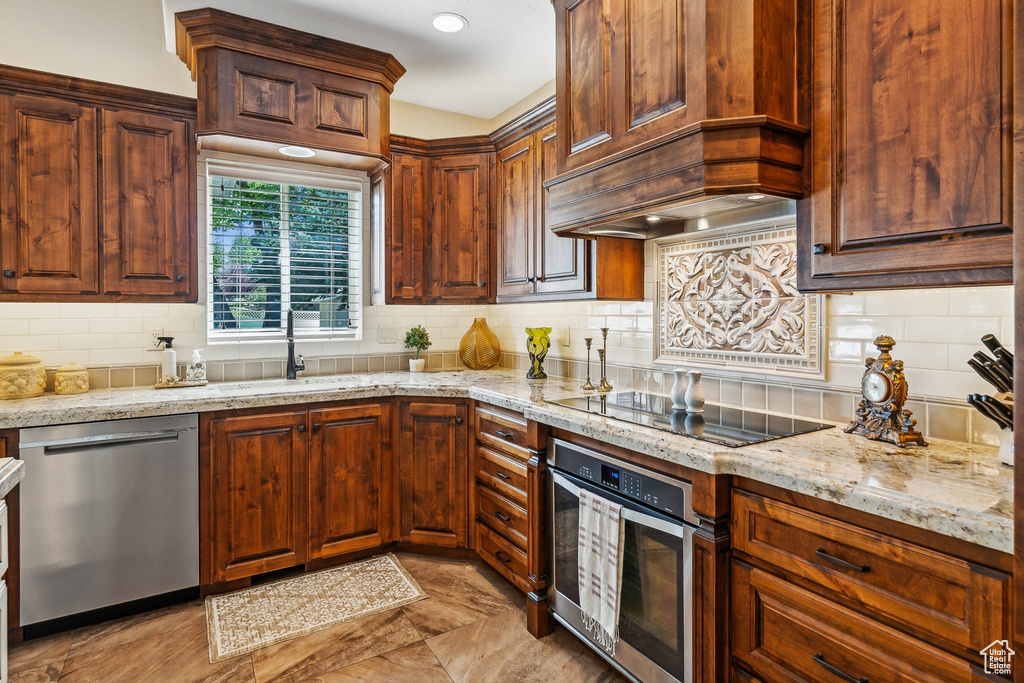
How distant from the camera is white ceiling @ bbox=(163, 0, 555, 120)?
2549mm

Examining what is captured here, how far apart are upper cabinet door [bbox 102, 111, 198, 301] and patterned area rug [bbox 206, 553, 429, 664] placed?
155 centimetres

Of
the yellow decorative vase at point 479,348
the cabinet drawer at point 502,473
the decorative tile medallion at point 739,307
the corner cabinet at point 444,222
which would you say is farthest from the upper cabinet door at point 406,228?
the decorative tile medallion at point 739,307

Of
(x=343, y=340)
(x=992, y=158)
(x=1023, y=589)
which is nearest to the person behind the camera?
(x=1023, y=589)

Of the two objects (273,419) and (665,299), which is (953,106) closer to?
(665,299)

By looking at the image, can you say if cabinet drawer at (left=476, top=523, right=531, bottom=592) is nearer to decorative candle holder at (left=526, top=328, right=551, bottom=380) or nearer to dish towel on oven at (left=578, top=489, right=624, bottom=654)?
dish towel on oven at (left=578, top=489, right=624, bottom=654)

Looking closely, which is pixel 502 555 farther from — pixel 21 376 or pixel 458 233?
pixel 21 376

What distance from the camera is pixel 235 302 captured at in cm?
320

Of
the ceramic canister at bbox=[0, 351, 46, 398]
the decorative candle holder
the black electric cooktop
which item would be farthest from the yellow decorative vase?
the ceramic canister at bbox=[0, 351, 46, 398]

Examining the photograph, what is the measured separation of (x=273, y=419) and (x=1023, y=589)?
2.71 metres

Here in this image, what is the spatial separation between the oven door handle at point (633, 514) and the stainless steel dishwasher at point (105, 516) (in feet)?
5.72

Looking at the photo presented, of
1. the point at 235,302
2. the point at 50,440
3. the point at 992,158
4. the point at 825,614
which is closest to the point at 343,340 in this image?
the point at 235,302

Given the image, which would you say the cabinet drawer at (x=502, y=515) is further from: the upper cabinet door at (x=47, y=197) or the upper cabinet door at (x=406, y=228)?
the upper cabinet door at (x=47, y=197)

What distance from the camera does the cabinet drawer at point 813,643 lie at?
45.7 inches

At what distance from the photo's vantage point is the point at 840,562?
1.29 metres
